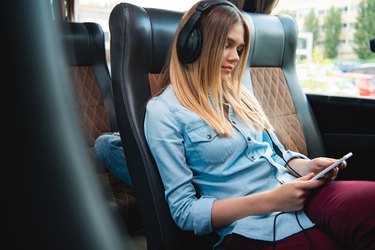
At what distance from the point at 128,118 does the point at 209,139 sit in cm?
20

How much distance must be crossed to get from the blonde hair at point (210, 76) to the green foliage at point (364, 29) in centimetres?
75

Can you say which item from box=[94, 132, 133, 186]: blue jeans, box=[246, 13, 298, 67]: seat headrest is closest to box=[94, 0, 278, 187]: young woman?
box=[94, 132, 133, 186]: blue jeans

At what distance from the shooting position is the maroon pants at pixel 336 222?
28.9 inches

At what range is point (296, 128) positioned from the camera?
1.51 meters

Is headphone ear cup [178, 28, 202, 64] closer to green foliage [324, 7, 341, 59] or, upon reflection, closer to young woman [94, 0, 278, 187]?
young woman [94, 0, 278, 187]

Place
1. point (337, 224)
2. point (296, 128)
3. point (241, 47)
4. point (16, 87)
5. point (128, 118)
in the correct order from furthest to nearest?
point (296, 128)
point (241, 47)
point (128, 118)
point (337, 224)
point (16, 87)

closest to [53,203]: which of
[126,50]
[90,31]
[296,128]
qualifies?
[126,50]

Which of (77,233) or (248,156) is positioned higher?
(77,233)

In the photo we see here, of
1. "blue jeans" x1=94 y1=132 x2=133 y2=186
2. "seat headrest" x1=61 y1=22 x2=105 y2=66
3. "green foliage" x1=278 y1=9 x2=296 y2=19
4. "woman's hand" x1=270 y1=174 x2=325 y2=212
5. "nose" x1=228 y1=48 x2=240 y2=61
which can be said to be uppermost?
"green foliage" x1=278 y1=9 x2=296 y2=19

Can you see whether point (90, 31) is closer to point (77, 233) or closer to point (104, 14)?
point (104, 14)

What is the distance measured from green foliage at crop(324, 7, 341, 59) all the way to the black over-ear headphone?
0.87m

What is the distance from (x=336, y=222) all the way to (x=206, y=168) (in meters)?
0.32

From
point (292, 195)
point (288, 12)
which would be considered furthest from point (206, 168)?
point (288, 12)

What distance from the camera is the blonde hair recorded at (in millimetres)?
→ 981
